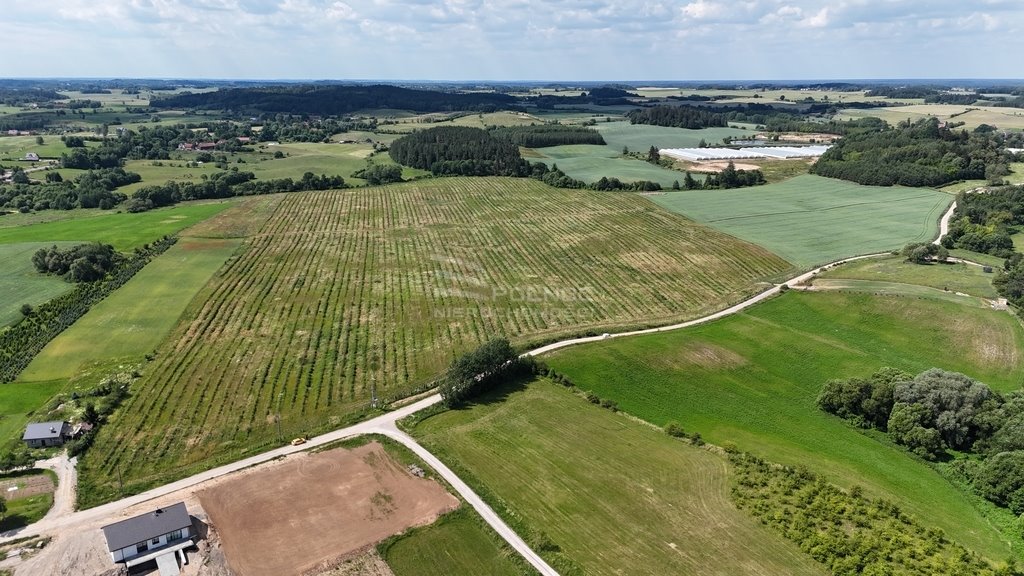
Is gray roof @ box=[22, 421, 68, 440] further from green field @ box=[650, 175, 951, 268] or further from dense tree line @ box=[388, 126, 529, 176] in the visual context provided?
dense tree line @ box=[388, 126, 529, 176]

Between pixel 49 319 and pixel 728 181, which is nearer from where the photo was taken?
pixel 49 319

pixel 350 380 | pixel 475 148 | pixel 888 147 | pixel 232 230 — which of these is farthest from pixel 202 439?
pixel 888 147

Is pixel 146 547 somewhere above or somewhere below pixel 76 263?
below

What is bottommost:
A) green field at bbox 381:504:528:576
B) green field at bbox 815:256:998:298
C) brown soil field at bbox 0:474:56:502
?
green field at bbox 381:504:528:576

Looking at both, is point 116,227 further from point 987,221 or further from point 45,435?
point 987,221

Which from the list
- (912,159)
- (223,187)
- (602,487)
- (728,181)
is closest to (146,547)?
(602,487)

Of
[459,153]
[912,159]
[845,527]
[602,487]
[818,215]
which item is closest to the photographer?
[845,527]

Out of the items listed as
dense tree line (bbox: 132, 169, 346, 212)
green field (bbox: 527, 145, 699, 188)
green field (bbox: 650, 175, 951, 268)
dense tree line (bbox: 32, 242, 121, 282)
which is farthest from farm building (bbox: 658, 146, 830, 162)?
dense tree line (bbox: 32, 242, 121, 282)
